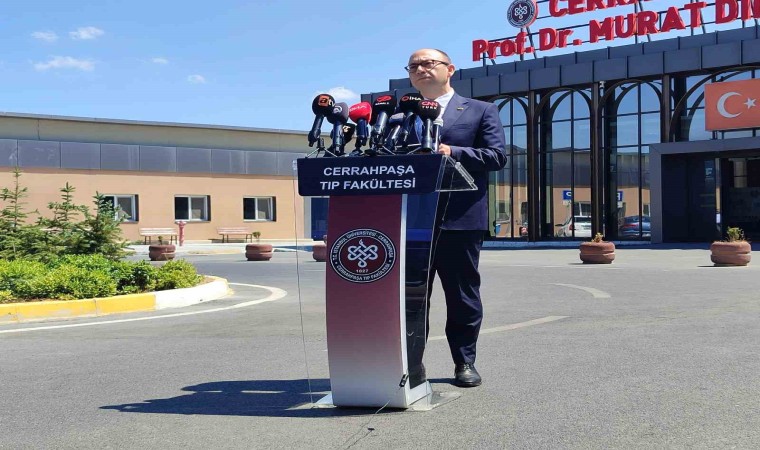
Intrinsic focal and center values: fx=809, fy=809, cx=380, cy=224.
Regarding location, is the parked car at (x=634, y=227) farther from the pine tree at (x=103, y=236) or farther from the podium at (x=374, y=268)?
the podium at (x=374, y=268)

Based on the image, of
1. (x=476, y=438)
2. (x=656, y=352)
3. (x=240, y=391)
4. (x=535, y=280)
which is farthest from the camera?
(x=535, y=280)

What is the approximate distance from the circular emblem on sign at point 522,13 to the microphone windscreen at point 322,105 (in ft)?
115

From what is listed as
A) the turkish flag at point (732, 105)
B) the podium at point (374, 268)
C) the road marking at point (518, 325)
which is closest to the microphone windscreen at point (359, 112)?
the podium at point (374, 268)

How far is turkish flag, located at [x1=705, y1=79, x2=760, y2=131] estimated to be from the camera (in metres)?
29.4

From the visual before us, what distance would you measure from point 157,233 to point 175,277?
2799cm

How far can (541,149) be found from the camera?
36.3 m

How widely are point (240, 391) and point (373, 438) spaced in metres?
1.37

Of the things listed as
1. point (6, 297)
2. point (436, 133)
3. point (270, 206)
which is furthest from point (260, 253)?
point (436, 133)

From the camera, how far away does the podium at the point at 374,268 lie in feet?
13.0

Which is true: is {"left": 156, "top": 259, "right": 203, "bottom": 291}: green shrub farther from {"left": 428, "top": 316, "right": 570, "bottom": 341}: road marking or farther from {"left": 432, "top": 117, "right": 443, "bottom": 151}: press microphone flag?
{"left": 432, "top": 117, "right": 443, "bottom": 151}: press microphone flag

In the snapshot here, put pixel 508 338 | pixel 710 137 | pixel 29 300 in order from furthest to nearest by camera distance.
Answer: pixel 710 137, pixel 29 300, pixel 508 338

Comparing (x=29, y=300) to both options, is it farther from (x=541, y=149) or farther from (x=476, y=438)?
(x=541, y=149)

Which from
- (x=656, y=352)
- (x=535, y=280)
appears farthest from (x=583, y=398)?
(x=535, y=280)

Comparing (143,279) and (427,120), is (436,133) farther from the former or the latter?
(143,279)
